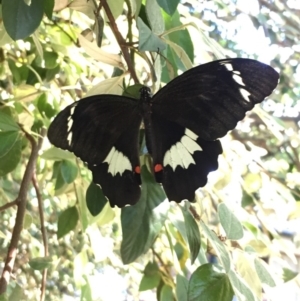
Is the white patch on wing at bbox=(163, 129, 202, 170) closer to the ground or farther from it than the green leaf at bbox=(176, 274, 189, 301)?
farther from it

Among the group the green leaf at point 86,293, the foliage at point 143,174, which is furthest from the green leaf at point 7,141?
the green leaf at point 86,293

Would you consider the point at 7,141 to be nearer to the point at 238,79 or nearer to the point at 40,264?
the point at 40,264

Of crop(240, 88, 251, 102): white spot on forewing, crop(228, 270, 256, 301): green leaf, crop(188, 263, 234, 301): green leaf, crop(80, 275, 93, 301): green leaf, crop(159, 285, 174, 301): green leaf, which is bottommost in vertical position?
crop(80, 275, 93, 301): green leaf

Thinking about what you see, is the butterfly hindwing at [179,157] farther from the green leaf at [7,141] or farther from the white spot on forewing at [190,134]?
the green leaf at [7,141]

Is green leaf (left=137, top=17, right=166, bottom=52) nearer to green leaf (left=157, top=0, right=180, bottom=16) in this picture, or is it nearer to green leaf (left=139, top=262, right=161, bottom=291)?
green leaf (left=157, top=0, right=180, bottom=16)

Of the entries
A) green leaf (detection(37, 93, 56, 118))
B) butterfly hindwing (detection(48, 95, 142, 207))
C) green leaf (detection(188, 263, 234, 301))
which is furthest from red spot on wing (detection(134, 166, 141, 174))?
green leaf (detection(37, 93, 56, 118))

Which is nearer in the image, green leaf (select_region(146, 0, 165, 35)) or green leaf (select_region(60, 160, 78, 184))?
green leaf (select_region(146, 0, 165, 35))

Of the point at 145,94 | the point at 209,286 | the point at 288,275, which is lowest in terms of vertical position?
the point at 288,275

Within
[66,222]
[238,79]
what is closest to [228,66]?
[238,79]
